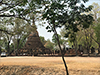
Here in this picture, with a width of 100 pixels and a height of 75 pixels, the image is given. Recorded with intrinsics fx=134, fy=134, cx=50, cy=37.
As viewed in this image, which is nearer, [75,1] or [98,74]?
[75,1]

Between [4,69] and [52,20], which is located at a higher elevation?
[52,20]

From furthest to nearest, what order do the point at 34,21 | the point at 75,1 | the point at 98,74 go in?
1. the point at 34,21
2. the point at 98,74
3. the point at 75,1

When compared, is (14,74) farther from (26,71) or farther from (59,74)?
(59,74)

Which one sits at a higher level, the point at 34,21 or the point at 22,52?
the point at 34,21

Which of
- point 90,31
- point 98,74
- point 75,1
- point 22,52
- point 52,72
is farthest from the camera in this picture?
point 22,52

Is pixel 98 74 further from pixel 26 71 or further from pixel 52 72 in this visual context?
pixel 26 71

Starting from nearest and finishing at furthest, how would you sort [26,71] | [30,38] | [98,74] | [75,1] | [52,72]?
[75,1], [98,74], [52,72], [26,71], [30,38]

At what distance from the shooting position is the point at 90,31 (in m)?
34.4

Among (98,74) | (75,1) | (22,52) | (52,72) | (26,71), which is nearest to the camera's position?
(75,1)

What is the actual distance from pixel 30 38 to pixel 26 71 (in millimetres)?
33347

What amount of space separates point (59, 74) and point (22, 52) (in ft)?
99.9

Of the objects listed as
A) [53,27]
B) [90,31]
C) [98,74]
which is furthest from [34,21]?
[90,31]

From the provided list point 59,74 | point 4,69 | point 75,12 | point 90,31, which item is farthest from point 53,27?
point 90,31

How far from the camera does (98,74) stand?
30.0 ft
